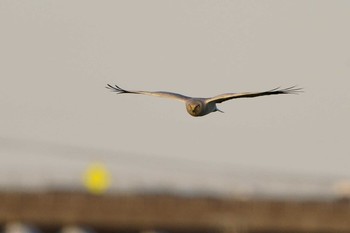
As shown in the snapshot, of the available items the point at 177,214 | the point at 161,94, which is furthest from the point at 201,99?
the point at 177,214

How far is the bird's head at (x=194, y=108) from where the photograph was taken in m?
43.0

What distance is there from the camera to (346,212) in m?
105

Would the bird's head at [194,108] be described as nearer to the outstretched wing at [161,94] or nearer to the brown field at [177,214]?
the outstretched wing at [161,94]

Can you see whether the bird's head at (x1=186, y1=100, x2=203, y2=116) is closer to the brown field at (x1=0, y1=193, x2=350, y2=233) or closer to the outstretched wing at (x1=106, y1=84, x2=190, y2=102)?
the outstretched wing at (x1=106, y1=84, x2=190, y2=102)

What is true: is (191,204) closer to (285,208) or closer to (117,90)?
(285,208)

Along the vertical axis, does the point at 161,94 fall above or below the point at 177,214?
below

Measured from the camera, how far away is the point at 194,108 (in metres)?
43.2

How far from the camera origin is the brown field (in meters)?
104

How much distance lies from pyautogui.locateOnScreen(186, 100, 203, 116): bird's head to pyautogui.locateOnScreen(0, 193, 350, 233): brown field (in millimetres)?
59686

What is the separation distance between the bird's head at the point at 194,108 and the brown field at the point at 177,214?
59.7m

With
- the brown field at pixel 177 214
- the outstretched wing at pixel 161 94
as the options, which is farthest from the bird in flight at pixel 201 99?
the brown field at pixel 177 214

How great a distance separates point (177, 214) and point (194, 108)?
208ft

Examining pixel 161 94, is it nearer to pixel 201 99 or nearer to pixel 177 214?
pixel 201 99

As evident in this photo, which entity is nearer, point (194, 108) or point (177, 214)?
point (194, 108)
